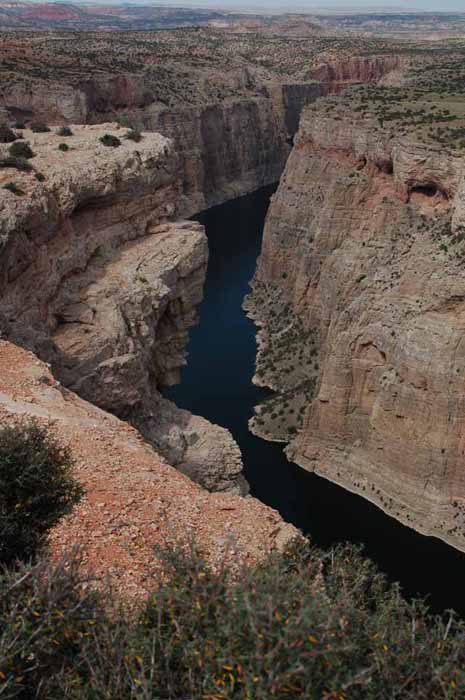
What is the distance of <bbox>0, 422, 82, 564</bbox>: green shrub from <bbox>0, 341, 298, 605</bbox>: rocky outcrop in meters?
0.33

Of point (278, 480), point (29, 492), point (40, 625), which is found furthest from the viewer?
point (278, 480)

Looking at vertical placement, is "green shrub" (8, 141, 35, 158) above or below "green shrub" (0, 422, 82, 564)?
above

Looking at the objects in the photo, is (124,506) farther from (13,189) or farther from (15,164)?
(15,164)

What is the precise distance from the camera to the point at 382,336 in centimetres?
2672

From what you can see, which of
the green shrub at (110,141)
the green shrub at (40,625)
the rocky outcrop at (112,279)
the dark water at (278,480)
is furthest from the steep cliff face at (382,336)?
the green shrub at (40,625)

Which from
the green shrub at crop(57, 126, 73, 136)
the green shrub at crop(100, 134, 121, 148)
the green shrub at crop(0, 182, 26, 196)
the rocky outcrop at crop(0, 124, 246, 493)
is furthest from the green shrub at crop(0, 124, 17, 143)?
the green shrub at crop(0, 182, 26, 196)

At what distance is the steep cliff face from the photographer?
25328 mm

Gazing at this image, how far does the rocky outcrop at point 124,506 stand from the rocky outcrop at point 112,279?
8.84 ft

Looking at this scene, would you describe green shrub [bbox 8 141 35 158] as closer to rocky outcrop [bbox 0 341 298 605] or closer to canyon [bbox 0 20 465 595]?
canyon [bbox 0 20 465 595]

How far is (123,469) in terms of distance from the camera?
476 inches

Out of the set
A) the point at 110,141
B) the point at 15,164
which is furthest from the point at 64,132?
the point at 15,164

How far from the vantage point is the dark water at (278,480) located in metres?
24.3

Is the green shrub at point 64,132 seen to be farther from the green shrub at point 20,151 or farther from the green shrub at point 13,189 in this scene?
the green shrub at point 13,189

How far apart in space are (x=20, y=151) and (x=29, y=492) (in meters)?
12.7
